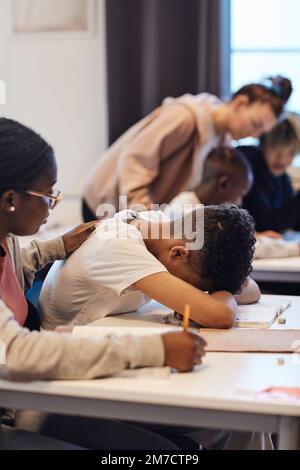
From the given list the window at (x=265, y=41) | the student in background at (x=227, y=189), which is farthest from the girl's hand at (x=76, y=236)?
the window at (x=265, y=41)

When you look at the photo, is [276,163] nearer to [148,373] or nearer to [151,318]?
[151,318]

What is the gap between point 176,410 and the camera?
4.64 feet

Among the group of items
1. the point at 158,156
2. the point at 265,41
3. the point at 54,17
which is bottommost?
the point at 158,156

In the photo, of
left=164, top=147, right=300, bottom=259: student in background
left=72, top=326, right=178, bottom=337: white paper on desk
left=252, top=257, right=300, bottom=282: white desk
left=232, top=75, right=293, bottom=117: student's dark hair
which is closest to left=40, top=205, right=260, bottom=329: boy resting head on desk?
left=72, top=326, right=178, bottom=337: white paper on desk

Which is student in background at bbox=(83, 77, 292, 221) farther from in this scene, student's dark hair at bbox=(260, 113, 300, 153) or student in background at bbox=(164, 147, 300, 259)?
student in background at bbox=(164, 147, 300, 259)

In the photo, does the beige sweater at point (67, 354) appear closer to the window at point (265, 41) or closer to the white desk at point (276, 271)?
the white desk at point (276, 271)

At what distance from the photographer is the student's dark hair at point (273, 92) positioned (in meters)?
3.57

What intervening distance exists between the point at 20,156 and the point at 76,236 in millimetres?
507

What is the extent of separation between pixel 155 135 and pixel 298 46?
1.14m

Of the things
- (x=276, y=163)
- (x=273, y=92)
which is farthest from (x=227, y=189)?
(x=276, y=163)

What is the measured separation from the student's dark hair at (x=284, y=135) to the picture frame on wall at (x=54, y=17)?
111 cm

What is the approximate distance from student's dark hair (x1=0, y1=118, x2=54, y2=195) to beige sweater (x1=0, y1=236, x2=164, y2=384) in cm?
27

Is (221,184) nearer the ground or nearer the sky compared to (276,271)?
nearer the sky

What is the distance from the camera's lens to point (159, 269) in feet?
6.20
